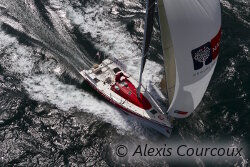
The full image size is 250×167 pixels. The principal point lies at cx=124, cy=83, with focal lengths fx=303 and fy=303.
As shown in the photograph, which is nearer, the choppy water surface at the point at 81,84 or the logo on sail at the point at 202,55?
the logo on sail at the point at 202,55

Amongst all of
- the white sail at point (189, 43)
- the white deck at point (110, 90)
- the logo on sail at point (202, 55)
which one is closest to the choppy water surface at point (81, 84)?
the white deck at point (110, 90)

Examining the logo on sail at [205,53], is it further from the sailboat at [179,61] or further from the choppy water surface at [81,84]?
the choppy water surface at [81,84]

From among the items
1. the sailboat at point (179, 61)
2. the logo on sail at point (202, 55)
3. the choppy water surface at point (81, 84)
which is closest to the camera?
the sailboat at point (179, 61)

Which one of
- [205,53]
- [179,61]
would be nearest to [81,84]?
[179,61]

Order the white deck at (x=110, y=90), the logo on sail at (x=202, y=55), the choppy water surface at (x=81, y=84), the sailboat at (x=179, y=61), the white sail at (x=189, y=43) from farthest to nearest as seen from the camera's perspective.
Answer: the white deck at (x=110, y=90), the choppy water surface at (x=81, y=84), the logo on sail at (x=202, y=55), the sailboat at (x=179, y=61), the white sail at (x=189, y=43)

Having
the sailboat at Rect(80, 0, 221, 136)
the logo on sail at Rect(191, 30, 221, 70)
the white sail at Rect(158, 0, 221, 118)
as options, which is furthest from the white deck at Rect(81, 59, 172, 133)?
the logo on sail at Rect(191, 30, 221, 70)

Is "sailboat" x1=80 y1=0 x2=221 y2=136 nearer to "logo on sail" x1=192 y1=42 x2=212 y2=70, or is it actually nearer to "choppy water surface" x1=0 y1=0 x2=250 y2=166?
"logo on sail" x1=192 y1=42 x2=212 y2=70

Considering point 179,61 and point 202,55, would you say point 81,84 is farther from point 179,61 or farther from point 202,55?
point 202,55
